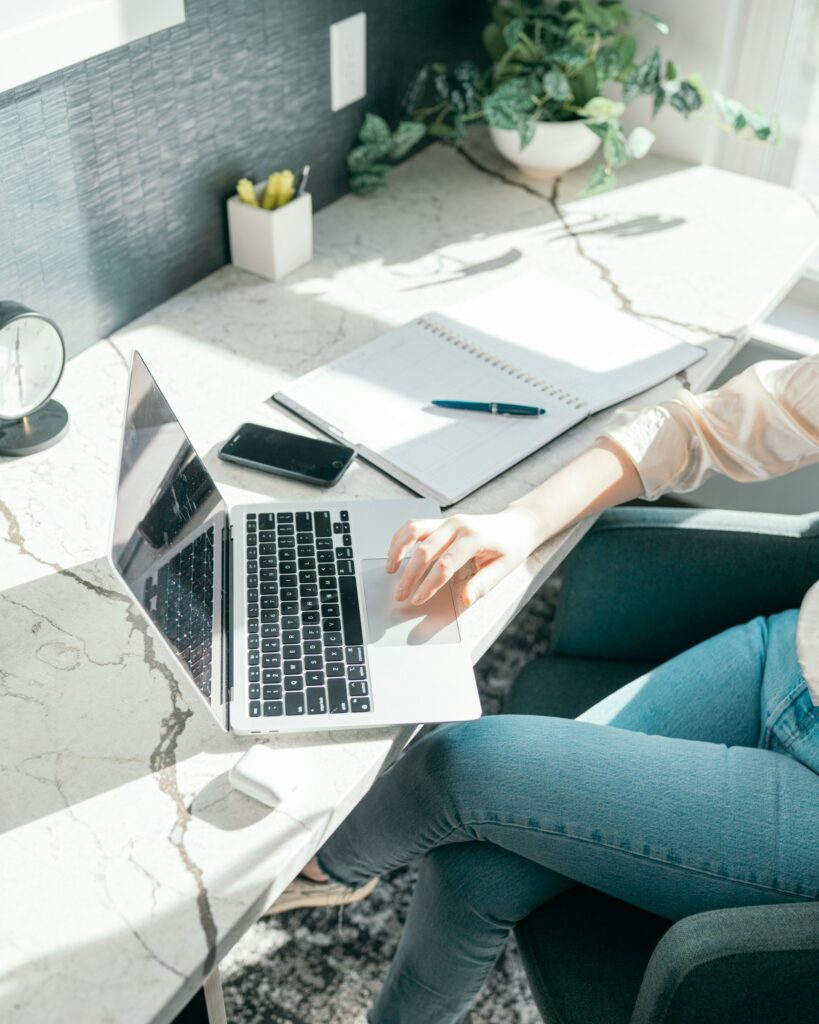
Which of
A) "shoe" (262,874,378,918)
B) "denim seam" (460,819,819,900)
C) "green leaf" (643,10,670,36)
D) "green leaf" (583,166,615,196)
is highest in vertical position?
"green leaf" (643,10,670,36)

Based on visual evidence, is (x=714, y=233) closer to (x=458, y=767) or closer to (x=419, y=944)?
(x=458, y=767)

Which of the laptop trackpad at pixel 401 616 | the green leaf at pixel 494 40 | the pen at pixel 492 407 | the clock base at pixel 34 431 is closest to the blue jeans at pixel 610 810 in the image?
the laptop trackpad at pixel 401 616

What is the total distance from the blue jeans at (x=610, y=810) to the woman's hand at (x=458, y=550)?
141mm

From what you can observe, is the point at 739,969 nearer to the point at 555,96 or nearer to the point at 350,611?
the point at 350,611

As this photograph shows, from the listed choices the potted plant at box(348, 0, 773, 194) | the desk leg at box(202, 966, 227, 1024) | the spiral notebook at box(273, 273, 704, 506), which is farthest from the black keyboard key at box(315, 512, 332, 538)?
the potted plant at box(348, 0, 773, 194)

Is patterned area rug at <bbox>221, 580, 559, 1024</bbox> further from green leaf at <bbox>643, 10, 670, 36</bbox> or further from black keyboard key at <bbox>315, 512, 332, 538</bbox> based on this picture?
green leaf at <bbox>643, 10, 670, 36</bbox>

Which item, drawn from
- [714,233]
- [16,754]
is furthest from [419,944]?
[714,233]

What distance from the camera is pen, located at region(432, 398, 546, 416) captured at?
123cm

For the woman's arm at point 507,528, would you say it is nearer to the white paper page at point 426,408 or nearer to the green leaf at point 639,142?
the white paper page at point 426,408

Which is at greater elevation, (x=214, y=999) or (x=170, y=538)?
(x=170, y=538)

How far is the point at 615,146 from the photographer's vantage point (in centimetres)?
161

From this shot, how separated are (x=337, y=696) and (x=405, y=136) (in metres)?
Result: 1.06

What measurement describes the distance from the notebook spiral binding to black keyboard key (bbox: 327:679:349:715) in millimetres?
503

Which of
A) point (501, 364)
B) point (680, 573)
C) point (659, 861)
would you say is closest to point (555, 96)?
point (501, 364)
